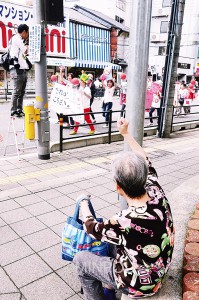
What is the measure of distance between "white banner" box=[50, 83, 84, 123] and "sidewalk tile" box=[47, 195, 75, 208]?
3.41 m

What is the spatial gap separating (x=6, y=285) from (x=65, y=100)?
5189mm

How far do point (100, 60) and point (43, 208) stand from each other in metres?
23.6

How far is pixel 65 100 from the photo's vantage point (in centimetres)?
695

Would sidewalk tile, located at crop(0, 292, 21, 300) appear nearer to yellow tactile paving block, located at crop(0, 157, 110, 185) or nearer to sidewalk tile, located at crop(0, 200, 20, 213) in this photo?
sidewalk tile, located at crop(0, 200, 20, 213)

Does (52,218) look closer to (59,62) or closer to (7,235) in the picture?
(7,235)

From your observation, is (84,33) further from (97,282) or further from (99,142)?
(97,282)

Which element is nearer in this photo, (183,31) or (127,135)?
(127,135)

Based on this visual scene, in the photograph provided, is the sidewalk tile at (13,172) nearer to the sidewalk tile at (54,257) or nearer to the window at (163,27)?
the sidewalk tile at (54,257)

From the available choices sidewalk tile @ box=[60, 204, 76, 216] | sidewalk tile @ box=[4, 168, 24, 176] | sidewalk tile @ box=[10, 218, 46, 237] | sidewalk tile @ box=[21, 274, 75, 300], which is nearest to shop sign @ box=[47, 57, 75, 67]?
sidewalk tile @ box=[4, 168, 24, 176]

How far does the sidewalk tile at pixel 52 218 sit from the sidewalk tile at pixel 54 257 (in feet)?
1.57

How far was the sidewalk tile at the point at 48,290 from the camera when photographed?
228 centimetres

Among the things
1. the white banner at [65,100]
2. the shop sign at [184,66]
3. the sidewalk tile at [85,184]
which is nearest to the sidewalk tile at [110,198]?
the sidewalk tile at [85,184]

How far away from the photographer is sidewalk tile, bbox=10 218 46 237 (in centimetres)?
317

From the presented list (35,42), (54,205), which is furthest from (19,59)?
(54,205)
